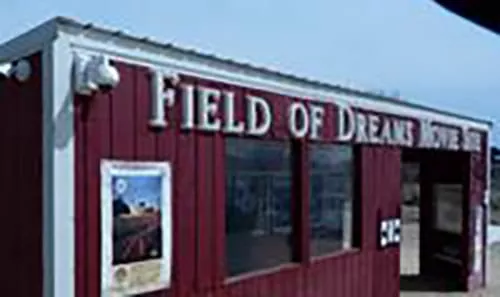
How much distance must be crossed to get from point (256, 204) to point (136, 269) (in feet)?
6.13

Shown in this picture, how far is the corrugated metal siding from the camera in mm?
5566

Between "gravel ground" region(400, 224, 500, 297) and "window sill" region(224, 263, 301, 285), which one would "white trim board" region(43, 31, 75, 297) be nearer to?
"window sill" region(224, 263, 301, 285)

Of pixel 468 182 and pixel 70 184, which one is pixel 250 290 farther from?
pixel 468 182

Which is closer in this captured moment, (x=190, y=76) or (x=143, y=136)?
(x=143, y=136)

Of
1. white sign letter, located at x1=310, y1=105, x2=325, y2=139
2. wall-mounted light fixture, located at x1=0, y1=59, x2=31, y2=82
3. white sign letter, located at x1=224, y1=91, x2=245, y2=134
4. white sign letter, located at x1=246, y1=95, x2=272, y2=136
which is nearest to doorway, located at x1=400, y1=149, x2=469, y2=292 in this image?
white sign letter, located at x1=310, y1=105, x2=325, y2=139

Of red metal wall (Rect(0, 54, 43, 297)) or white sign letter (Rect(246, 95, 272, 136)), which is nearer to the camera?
red metal wall (Rect(0, 54, 43, 297))

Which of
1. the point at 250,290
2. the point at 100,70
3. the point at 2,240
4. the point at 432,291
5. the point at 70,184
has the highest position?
the point at 100,70

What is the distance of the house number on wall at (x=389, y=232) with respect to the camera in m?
10.4

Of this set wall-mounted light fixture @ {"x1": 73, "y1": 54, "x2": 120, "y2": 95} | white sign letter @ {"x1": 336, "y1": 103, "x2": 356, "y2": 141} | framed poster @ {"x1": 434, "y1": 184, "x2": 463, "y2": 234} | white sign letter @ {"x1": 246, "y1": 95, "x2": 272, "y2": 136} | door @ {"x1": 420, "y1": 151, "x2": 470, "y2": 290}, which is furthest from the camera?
framed poster @ {"x1": 434, "y1": 184, "x2": 463, "y2": 234}

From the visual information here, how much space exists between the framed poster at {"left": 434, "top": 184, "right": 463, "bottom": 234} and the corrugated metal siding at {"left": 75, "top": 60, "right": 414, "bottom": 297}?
5.69m

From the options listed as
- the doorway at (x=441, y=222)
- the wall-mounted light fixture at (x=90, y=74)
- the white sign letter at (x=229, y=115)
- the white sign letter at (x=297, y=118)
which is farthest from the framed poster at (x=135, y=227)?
the doorway at (x=441, y=222)

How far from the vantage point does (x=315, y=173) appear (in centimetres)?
860

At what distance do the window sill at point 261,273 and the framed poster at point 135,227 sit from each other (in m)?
1.02

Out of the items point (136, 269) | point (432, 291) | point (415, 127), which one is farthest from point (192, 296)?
point (432, 291)
